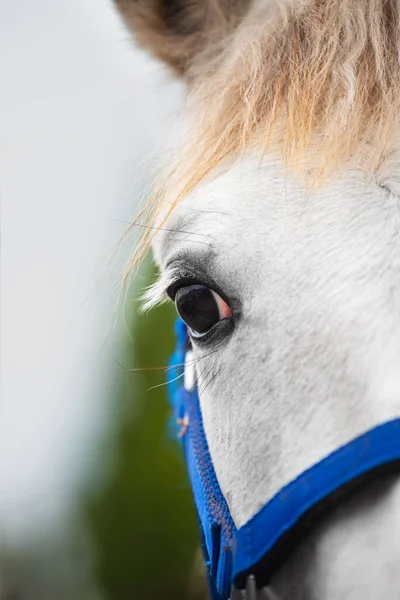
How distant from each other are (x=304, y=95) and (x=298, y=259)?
256 millimetres

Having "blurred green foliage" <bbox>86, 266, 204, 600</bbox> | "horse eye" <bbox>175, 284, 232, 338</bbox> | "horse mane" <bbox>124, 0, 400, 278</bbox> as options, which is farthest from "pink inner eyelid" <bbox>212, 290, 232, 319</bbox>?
"blurred green foliage" <bbox>86, 266, 204, 600</bbox>

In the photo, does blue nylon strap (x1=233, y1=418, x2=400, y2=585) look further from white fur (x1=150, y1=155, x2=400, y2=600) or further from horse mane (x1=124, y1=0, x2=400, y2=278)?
horse mane (x1=124, y1=0, x2=400, y2=278)

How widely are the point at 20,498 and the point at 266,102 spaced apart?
6.67 feet

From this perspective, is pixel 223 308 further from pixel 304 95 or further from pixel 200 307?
pixel 304 95

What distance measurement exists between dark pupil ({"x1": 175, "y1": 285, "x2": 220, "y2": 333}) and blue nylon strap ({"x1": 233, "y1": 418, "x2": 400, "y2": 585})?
236 mm

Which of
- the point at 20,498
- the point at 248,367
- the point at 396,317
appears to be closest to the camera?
the point at 396,317

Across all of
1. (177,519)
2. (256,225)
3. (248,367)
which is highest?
(256,225)

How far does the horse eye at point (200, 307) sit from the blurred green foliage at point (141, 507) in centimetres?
220

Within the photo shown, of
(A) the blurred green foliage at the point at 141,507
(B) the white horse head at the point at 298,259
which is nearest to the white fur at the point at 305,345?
(B) the white horse head at the point at 298,259

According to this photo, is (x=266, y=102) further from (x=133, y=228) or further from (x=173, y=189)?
(x=133, y=228)

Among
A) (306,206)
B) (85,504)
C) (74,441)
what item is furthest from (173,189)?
(85,504)

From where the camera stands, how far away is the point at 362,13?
2.62 ft

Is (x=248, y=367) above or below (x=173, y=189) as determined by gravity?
below

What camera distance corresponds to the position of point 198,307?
0.75 meters
